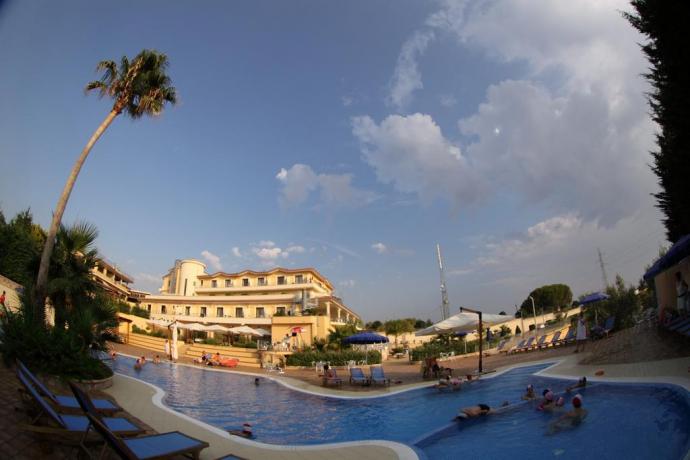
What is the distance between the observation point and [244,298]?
1752 inches

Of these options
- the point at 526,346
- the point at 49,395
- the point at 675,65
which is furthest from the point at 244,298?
the point at 675,65

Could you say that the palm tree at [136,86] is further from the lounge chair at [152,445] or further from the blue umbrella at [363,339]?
the blue umbrella at [363,339]

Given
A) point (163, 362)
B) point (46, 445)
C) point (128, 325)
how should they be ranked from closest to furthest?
point (46, 445)
point (163, 362)
point (128, 325)

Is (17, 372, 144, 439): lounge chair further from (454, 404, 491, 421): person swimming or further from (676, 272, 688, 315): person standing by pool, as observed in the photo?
(676, 272, 688, 315): person standing by pool

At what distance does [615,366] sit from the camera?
12.7 m

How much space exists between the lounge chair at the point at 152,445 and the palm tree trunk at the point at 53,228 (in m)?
7.27

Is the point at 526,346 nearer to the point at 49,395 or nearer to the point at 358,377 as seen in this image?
the point at 358,377

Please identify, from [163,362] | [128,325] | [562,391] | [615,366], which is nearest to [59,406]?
[562,391]

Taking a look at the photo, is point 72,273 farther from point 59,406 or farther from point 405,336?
point 405,336

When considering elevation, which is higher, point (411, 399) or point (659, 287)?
point (659, 287)

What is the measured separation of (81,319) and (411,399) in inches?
449

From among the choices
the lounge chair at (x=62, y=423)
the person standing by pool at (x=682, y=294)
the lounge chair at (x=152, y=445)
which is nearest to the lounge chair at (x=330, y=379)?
the lounge chair at (x=62, y=423)

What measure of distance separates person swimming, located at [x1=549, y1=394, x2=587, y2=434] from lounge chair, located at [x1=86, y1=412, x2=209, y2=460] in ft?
26.4

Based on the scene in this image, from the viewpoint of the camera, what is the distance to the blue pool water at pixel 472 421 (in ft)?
23.7
